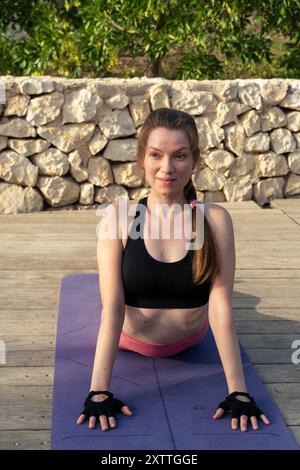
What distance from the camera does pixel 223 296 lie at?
10.9 ft

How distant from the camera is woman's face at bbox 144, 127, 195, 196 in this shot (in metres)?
3.22

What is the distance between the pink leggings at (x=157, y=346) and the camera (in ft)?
11.8

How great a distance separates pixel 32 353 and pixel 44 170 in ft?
11.4

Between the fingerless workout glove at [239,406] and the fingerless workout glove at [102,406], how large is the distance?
0.36 meters

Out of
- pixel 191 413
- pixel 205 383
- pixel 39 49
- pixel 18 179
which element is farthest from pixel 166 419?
pixel 39 49

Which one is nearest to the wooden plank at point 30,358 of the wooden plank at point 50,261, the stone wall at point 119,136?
the wooden plank at point 50,261

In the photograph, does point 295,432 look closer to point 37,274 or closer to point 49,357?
point 49,357

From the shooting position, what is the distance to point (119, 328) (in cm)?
326

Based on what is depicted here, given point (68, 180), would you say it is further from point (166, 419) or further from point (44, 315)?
point (166, 419)

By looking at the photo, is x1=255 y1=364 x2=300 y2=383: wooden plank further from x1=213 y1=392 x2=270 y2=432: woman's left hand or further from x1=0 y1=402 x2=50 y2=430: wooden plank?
x1=0 y1=402 x2=50 y2=430: wooden plank

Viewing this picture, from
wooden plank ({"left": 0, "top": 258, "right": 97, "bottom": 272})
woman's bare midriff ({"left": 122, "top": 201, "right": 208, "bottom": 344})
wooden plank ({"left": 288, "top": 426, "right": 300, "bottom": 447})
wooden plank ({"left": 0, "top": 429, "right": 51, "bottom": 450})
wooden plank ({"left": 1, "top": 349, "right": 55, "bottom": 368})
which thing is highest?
woman's bare midriff ({"left": 122, "top": 201, "right": 208, "bottom": 344})

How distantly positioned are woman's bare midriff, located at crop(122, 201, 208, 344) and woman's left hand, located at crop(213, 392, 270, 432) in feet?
1.53


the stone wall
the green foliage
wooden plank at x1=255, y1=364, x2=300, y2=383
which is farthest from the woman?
the green foliage

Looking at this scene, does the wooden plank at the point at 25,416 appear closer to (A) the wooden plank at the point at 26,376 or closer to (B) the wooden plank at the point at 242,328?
(A) the wooden plank at the point at 26,376
